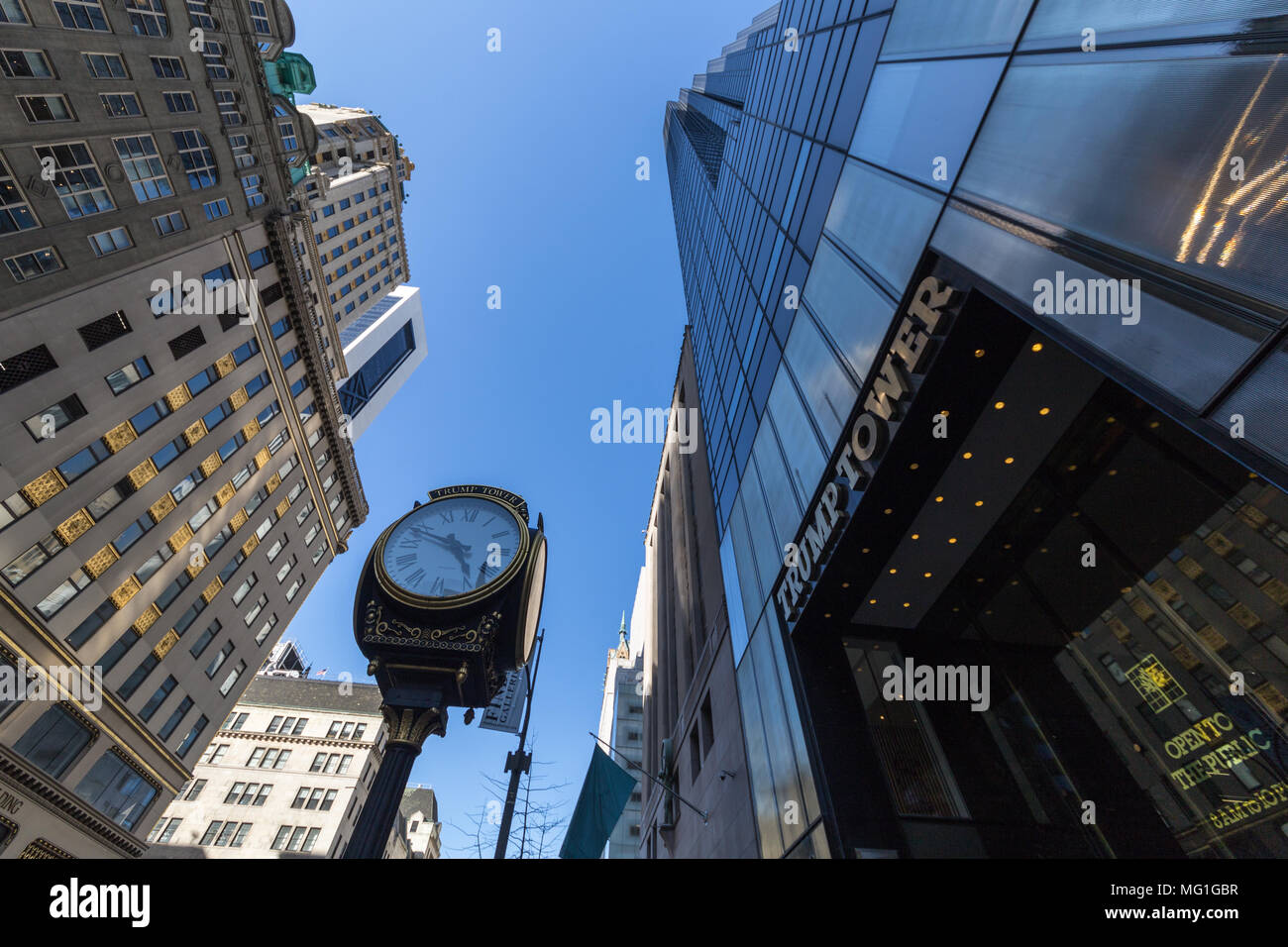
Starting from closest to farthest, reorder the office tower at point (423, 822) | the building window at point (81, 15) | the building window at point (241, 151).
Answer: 1. the building window at point (81, 15)
2. the building window at point (241, 151)
3. the office tower at point (423, 822)

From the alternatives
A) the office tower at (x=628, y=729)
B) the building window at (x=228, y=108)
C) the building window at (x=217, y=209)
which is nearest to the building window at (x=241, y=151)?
the building window at (x=228, y=108)

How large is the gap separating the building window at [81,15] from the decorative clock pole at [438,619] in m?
25.8

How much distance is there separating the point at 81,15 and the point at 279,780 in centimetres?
6156

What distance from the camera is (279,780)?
56.5 meters

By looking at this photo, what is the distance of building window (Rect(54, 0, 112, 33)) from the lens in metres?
21.8

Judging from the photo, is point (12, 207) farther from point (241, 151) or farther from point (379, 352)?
point (379, 352)

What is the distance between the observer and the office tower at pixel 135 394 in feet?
69.9

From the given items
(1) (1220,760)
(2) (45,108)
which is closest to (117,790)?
(2) (45,108)

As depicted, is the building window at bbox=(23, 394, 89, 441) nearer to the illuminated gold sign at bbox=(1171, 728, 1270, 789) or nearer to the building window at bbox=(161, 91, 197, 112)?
the building window at bbox=(161, 91, 197, 112)

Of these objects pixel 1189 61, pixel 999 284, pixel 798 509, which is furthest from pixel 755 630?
pixel 1189 61

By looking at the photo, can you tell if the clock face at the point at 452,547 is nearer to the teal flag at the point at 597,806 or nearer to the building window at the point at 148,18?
the teal flag at the point at 597,806
